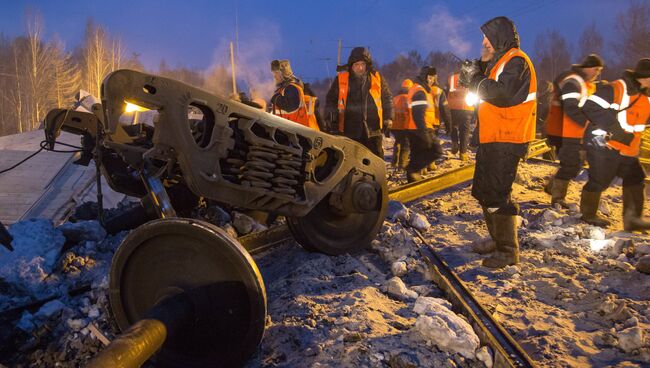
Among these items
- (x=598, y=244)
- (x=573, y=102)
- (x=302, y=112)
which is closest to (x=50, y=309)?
(x=302, y=112)

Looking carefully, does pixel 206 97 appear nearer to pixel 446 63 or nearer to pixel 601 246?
pixel 601 246

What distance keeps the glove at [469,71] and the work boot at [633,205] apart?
3047mm

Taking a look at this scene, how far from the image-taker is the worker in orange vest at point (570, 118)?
20.0 ft

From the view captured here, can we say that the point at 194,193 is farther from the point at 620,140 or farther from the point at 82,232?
the point at 620,140

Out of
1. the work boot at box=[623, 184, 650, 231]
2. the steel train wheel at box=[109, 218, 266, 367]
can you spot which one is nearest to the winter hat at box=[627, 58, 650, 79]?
the work boot at box=[623, 184, 650, 231]

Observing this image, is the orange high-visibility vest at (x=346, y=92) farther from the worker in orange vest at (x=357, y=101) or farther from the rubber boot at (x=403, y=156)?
the rubber boot at (x=403, y=156)

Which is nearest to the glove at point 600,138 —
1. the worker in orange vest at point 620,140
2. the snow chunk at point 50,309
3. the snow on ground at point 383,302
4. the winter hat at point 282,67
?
the worker in orange vest at point 620,140

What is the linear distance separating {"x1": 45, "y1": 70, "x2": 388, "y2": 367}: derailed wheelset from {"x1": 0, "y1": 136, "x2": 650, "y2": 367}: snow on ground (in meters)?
0.40

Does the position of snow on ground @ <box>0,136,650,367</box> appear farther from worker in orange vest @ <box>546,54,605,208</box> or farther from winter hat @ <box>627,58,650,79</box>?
winter hat @ <box>627,58,650,79</box>

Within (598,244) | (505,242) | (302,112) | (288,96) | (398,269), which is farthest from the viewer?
(302,112)

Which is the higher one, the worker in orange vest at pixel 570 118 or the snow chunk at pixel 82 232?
the worker in orange vest at pixel 570 118

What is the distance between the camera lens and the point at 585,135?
5.80 m

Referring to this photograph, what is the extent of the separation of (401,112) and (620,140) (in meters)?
4.34

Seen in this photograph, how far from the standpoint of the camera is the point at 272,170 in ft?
10.4
